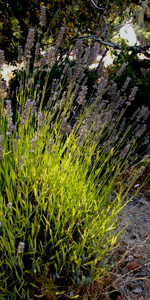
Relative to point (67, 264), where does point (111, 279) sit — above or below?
below

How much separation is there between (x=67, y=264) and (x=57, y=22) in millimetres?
4490

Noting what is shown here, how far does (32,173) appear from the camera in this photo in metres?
1.76

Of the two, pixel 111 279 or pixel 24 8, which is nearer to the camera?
pixel 111 279

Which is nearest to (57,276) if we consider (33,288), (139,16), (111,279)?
(33,288)

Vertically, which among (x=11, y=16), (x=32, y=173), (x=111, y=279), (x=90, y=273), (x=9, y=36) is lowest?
(x=111, y=279)

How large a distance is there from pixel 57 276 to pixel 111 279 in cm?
61

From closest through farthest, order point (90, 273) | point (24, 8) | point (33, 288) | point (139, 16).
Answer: point (33, 288) < point (90, 273) < point (24, 8) < point (139, 16)

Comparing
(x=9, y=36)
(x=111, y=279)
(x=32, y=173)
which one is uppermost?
(x=9, y=36)

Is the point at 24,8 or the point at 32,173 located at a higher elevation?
the point at 24,8

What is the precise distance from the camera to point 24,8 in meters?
4.41

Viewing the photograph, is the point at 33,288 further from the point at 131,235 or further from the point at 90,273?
the point at 131,235

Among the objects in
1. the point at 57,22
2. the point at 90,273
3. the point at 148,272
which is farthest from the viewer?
the point at 57,22

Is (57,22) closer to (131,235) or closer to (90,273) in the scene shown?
(131,235)

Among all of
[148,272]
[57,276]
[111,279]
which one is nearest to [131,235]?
[148,272]
